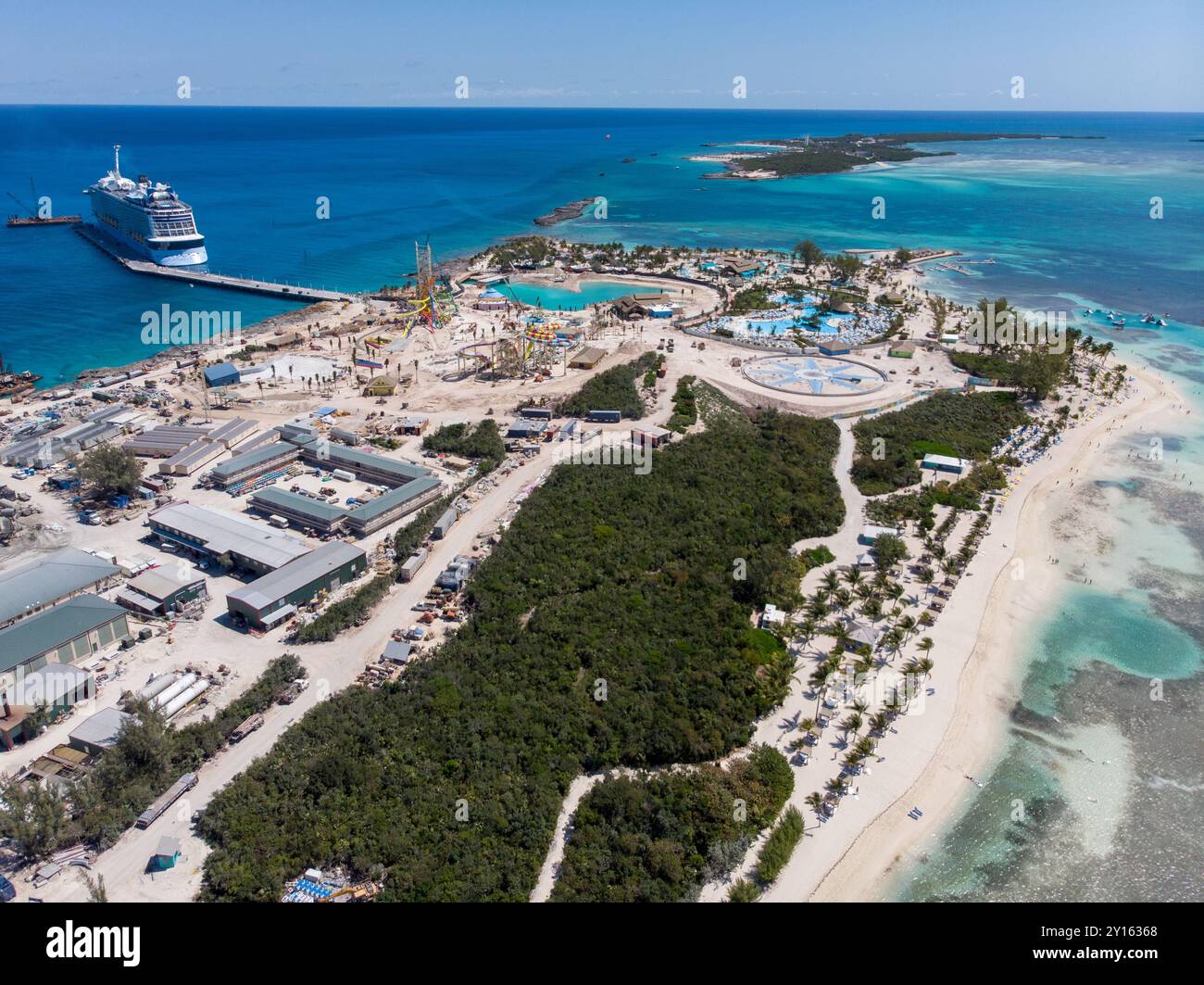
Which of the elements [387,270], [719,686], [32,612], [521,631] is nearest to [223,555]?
[32,612]

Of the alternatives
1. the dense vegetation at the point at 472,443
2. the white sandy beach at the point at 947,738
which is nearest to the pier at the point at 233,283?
the dense vegetation at the point at 472,443

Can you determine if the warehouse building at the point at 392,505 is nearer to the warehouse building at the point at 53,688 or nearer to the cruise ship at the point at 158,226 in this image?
the warehouse building at the point at 53,688

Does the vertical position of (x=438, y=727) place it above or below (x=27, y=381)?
below

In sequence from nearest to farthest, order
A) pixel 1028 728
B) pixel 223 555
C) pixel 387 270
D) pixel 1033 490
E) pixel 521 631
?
pixel 1028 728 < pixel 521 631 < pixel 223 555 < pixel 1033 490 < pixel 387 270

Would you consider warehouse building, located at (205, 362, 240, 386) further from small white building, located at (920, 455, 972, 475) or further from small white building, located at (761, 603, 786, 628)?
small white building, located at (920, 455, 972, 475)

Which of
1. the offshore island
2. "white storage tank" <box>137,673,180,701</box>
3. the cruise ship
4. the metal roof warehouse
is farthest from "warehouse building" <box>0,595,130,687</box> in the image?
the cruise ship

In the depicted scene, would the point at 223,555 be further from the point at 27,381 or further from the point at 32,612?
the point at 27,381
